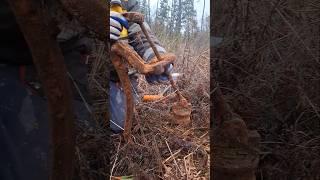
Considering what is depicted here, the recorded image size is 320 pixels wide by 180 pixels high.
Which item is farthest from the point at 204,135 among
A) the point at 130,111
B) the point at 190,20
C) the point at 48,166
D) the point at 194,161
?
the point at 48,166

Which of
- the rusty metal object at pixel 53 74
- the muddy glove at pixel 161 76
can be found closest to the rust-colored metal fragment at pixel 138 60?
the muddy glove at pixel 161 76

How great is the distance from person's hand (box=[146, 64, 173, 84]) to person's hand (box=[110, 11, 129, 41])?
0.18 meters

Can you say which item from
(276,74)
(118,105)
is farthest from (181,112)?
(276,74)

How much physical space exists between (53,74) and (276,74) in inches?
29.8

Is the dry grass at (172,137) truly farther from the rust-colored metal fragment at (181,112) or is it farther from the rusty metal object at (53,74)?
the rusty metal object at (53,74)

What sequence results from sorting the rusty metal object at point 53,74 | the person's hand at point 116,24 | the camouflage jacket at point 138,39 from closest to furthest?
the rusty metal object at point 53,74, the person's hand at point 116,24, the camouflage jacket at point 138,39

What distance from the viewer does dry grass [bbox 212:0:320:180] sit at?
1.32m

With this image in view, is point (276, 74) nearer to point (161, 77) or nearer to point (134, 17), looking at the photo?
point (161, 77)

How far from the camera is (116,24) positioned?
1193 mm

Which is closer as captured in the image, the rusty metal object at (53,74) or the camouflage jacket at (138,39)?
the rusty metal object at (53,74)

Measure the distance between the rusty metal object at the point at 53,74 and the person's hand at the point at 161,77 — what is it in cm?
40

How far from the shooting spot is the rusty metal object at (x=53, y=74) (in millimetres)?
863

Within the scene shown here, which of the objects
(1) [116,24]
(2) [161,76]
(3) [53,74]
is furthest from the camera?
(2) [161,76]

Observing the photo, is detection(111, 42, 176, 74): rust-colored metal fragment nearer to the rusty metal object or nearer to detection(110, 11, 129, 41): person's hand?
detection(110, 11, 129, 41): person's hand
